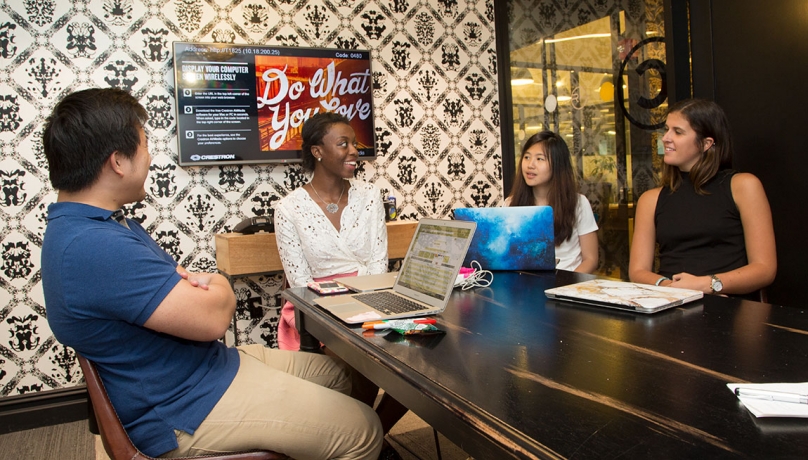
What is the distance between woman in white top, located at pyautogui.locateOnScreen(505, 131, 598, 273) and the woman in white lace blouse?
0.73 metres

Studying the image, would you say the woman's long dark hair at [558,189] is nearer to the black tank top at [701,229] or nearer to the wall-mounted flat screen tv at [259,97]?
the black tank top at [701,229]

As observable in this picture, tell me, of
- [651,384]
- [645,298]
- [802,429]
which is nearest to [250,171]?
[645,298]

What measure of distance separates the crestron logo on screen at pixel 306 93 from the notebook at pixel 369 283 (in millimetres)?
1750

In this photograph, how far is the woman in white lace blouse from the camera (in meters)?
2.60

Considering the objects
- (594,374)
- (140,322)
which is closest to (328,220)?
(140,322)

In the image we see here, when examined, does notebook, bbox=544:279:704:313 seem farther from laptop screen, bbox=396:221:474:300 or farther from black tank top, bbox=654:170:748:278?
black tank top, bbox=654:170:748:278

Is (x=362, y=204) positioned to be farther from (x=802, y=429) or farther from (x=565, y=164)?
(x=802, y=429)

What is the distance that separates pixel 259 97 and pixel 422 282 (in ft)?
7.49

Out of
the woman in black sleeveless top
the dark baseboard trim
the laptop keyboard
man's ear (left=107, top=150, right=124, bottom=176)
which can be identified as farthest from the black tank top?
the dark baseboard trim

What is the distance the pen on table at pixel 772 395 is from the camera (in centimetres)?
78

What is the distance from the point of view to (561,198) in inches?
101

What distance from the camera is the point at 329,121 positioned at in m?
2.87

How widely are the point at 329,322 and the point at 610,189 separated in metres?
2.46

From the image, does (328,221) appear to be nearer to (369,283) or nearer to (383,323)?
(369,283)
